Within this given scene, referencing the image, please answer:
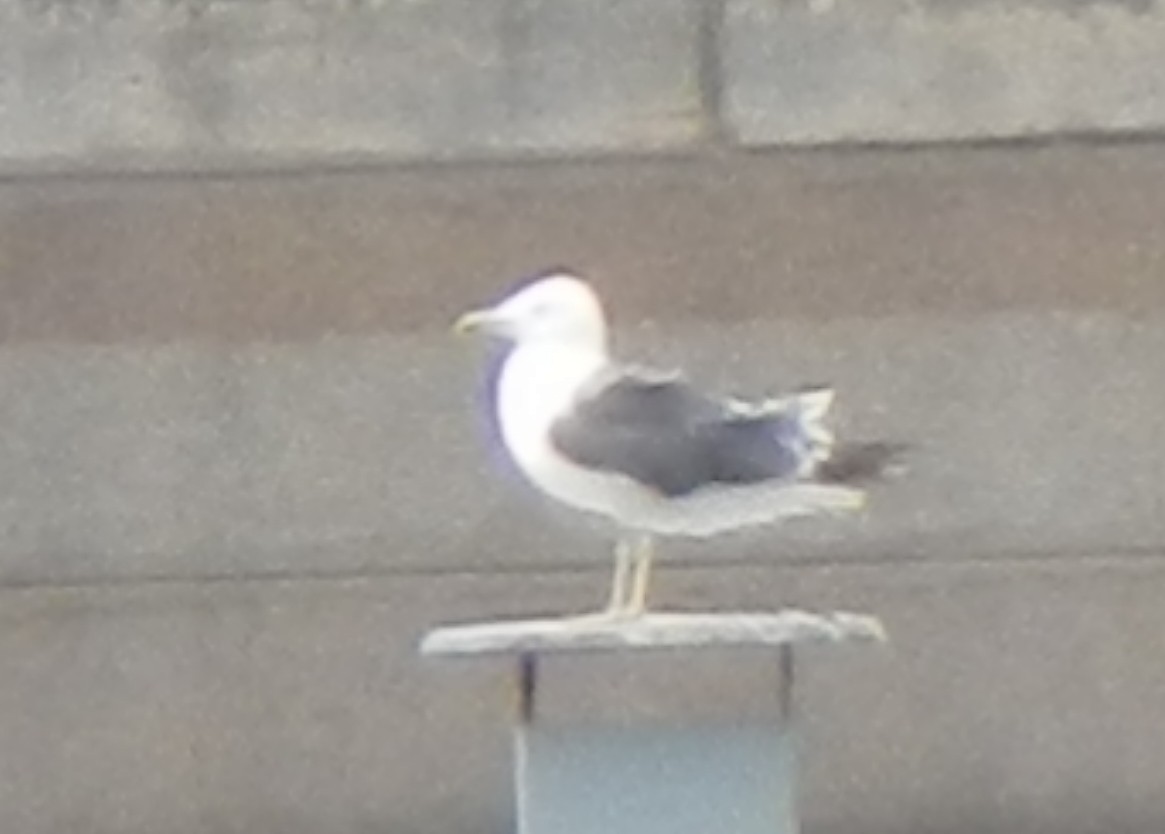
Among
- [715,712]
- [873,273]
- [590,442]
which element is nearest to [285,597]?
[715,712]

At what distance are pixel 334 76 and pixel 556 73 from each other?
0.21m

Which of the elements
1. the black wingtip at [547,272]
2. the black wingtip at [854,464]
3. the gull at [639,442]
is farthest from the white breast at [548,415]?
the black wingtip at [547,272]

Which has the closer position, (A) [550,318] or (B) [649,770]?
(B) [649,770]

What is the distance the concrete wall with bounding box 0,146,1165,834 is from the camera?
11.7 feet

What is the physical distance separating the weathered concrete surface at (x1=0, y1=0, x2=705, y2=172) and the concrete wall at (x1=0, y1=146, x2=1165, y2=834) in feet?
0.15

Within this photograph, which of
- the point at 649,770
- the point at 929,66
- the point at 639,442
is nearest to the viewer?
the point at 649,770

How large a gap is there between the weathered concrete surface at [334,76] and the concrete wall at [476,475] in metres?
0.05

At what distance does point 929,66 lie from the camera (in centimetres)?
354

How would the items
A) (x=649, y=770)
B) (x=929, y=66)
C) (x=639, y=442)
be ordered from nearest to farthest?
(x=649, y=770), (x=639, y=442), (x=929, y=66)

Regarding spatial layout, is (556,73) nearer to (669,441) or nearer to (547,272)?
(547,272)

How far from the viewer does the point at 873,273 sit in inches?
141

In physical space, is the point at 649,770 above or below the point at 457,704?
above

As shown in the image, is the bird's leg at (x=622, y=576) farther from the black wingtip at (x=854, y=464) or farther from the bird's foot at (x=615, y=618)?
the black wingtip at (x=854, y=464)

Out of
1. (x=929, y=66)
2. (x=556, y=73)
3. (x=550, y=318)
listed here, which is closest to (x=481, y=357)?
(x=556, y=73)
